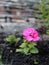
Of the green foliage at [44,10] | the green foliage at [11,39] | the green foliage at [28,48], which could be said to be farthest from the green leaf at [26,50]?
the green foliage at [44,10]

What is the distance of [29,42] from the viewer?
3188 mm

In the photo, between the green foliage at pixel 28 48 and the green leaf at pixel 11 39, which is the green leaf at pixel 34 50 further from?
the green leaf at pixel 11 39

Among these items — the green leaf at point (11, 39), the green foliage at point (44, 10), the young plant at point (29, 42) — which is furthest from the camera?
the green foliage at point (44, 10)

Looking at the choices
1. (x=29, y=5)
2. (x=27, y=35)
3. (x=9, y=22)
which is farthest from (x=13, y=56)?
(x=29, y=5)

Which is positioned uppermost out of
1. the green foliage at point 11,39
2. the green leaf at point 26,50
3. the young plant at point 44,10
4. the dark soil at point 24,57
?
the young plant at point 44,10

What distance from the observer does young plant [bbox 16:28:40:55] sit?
312cm

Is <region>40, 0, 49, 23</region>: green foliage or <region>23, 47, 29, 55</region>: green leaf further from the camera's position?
<region>40, 0, 49, 23</region>: green foliage

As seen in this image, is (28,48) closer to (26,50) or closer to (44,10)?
(26,50)

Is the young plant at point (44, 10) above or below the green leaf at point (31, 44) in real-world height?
above

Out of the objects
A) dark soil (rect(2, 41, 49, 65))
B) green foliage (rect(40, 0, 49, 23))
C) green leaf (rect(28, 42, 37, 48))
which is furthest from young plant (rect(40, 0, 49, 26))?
green leaf (rect(28, 42, 37, 48))

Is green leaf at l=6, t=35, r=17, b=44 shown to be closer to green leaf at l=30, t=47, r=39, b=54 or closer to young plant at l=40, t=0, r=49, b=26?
green leaf at l=30, t=47, r=39, b=54

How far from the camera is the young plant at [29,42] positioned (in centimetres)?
312

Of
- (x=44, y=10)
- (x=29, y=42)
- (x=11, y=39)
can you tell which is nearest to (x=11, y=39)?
(x=11, y=39)

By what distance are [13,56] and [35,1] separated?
1128mm
